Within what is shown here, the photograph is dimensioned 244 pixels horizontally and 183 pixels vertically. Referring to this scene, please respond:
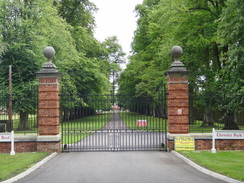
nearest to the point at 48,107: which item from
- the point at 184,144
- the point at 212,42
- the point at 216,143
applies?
the point at 184,144

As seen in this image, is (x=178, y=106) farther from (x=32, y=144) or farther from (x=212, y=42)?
(x=212, y=42)

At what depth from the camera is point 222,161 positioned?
349 inches

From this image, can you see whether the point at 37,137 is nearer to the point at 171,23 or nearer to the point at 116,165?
the point at 116,165

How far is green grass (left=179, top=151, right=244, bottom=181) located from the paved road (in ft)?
1.62

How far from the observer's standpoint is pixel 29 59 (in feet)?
66.4

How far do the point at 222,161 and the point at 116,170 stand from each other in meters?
3.74

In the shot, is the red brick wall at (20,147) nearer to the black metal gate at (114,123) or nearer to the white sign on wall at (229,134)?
the black metal gate at (114,123)

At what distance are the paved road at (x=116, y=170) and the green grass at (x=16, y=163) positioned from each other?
1.44 feet

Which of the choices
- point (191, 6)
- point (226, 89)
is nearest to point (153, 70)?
point (191, 6)

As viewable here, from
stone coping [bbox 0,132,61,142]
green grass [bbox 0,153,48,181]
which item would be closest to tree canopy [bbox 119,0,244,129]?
stone coping [bbox 0,132,61,142]

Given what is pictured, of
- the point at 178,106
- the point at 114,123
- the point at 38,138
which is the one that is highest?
the point at 178,106

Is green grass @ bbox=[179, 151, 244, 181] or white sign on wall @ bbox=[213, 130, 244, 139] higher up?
white sign on wall @ bbox=[213, 130, 244, 139]

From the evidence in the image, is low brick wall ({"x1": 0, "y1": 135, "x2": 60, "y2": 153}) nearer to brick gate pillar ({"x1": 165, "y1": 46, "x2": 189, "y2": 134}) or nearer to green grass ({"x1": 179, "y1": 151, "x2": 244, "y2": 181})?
brick gate pillar ({"x1": 165, "y1": 46, "x2": 189, "y2": 134})

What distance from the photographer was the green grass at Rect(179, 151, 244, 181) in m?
7.38
